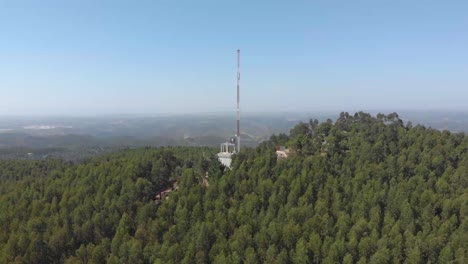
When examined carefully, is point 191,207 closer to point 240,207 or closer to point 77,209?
point 240,207

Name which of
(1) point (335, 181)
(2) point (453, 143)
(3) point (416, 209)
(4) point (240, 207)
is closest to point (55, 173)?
(4) point (240, 207)

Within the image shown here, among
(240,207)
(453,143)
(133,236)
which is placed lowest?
(133,236)

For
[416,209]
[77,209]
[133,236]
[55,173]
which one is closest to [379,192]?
[416,209]

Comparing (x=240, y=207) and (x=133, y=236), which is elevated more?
(x=240, y=207)

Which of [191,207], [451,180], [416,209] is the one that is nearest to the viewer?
[416,209]

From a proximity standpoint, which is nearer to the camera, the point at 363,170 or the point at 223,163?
the point at 363,170

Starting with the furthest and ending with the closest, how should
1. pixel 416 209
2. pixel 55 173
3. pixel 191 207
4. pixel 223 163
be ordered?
1. pixel 55 173
2. pixel 223 163
3. pixel 191 207
4. pixel 416 209
